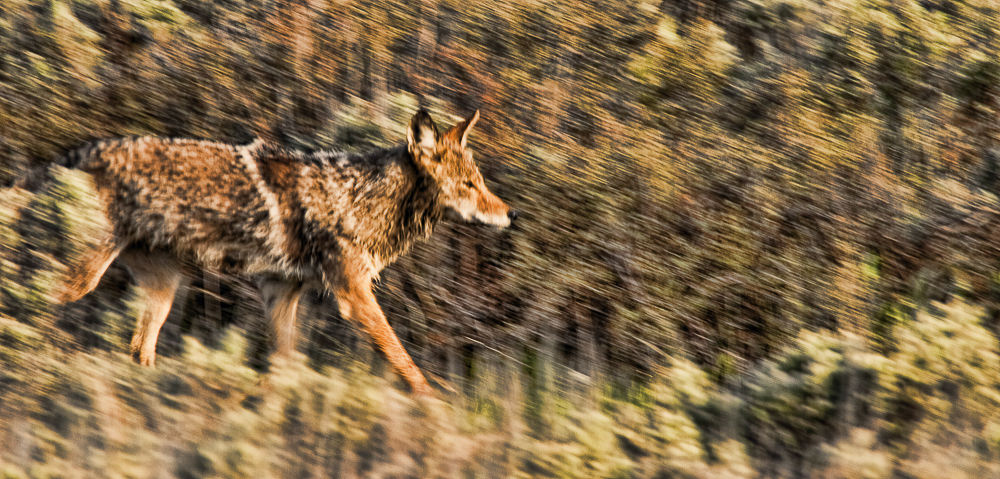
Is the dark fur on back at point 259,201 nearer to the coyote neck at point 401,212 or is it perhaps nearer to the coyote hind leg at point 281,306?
the coyote neck at point 401,212

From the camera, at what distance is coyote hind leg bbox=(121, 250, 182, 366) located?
368 centimetres

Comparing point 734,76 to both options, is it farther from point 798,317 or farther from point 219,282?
point 219,282

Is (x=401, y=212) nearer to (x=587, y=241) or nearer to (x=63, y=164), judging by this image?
(x=587, y=241)

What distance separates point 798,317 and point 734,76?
197 cm

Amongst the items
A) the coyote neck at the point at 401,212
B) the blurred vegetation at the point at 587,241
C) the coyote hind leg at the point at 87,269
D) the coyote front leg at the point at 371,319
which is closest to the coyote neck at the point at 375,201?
the coyote neck at the point at 401,212

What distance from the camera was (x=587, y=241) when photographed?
16.1 feet

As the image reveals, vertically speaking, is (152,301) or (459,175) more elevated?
(459,175)

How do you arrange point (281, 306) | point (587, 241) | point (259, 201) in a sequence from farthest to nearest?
point (587, 241), point (281, 306), point (259, 201)

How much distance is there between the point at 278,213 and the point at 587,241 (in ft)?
7.18

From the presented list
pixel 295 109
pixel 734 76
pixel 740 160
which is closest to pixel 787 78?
pixel 734 76

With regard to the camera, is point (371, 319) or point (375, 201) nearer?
point (371, 319)

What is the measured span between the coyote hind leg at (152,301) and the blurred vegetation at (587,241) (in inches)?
3.6

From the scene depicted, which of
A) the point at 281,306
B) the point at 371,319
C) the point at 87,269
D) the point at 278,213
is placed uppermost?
the point at 278,213

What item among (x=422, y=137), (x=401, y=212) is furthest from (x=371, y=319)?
(x=422, y=137)
